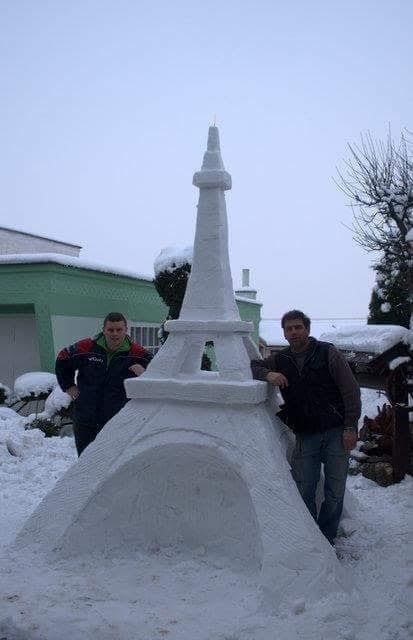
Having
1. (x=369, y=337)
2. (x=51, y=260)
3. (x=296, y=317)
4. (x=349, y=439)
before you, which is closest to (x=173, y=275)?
(x=51, y=260)

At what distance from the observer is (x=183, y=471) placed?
163 inches

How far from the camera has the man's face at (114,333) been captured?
4.67m

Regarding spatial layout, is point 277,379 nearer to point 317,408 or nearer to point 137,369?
point 317,408

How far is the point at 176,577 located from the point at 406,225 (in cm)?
1310

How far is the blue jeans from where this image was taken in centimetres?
407

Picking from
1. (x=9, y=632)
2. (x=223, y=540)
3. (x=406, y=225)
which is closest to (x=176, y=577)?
(x=223, y=540)

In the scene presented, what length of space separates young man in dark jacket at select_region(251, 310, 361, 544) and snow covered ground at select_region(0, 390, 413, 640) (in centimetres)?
52

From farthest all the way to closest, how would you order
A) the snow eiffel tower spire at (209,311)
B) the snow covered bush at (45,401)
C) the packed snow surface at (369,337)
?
the snow covered bush at (45,401) < the packed snow surface at (369,337) < the snow eiffel tower spire at (209,311)

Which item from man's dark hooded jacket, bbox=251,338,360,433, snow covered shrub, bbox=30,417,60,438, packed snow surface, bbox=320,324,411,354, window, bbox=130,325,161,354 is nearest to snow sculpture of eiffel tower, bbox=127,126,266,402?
man's dark hooded jacket, bbox=251,338,360,433

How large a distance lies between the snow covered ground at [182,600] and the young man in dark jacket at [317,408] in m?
0.52

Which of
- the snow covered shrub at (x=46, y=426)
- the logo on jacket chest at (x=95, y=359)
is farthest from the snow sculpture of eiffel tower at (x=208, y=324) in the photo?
the snow covered shrub at (x=46, y=426)

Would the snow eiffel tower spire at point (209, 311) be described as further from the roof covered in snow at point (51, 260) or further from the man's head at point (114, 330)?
the roof covered in snow at point (51, 260)

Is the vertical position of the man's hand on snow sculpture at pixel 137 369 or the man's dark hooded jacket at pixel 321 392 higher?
the man's hand on snow sculpture at pixel 137 369

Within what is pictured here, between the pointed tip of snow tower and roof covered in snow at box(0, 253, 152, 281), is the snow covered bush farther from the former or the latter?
the pointed tip of snow tower
